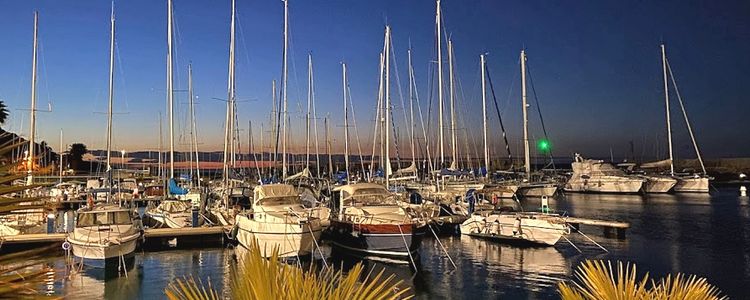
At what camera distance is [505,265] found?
24.7 m

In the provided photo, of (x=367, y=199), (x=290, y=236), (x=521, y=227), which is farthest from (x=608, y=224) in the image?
(x=290, y=236)

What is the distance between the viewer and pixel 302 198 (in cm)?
3020

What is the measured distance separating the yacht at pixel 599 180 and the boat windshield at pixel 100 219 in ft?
246

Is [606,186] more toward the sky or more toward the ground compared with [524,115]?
more toward the ground

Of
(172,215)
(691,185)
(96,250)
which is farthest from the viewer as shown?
(691,185)

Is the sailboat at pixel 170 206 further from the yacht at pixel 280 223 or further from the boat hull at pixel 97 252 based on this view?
the boat hull at pixel 97 252

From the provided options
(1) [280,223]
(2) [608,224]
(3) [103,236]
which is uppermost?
(1) [280,223]

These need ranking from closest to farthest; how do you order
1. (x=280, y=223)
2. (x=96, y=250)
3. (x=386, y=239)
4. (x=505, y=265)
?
(x=96, y=250), (x=386, y=239), (x=280, y=223), (x=505, y=265)

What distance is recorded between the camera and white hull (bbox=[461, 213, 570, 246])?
93.7ft

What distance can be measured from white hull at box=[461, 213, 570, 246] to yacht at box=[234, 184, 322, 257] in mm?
11767

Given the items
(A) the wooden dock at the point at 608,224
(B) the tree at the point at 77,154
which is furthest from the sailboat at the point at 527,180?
(B) the tree at the point at 77,154

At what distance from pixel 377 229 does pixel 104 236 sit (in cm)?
1142

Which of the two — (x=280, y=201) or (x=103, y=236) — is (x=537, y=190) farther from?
(x=103, y=236)

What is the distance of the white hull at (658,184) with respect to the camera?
256 ft
